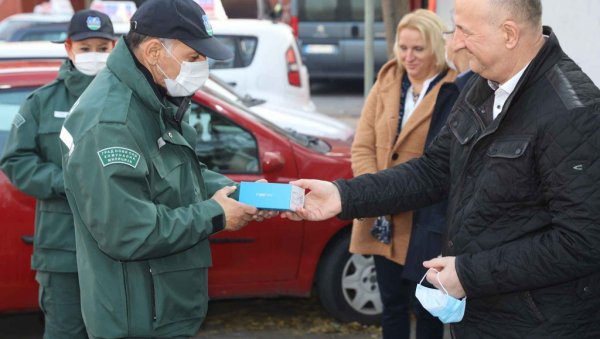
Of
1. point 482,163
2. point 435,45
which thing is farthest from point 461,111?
point 435,45

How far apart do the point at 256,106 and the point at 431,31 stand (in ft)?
11.9

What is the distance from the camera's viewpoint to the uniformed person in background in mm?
3594

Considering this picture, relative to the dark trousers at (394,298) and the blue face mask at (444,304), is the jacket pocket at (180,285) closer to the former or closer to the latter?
the blue face mask at (444,304)

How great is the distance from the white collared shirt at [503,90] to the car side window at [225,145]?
2657 mm

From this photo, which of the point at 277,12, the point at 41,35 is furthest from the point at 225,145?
the point at 277,12

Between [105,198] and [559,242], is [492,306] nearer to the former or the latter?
[559,242]

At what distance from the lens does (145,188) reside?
8.82 feet

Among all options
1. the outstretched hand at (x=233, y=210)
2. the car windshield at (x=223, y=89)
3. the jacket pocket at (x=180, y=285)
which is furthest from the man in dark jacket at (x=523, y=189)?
the car windshield at (x=223, y=89)

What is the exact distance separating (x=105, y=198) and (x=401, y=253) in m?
1.88

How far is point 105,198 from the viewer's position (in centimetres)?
260

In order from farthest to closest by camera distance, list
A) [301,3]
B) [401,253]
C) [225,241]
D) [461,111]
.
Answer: [301,3], [225,241], [401,253], [461,111]

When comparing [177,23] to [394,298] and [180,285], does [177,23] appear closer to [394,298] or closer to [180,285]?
[180,285]

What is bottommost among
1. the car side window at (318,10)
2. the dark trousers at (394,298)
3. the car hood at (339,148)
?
the car side window at (318,10)

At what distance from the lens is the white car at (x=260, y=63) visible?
973cm
